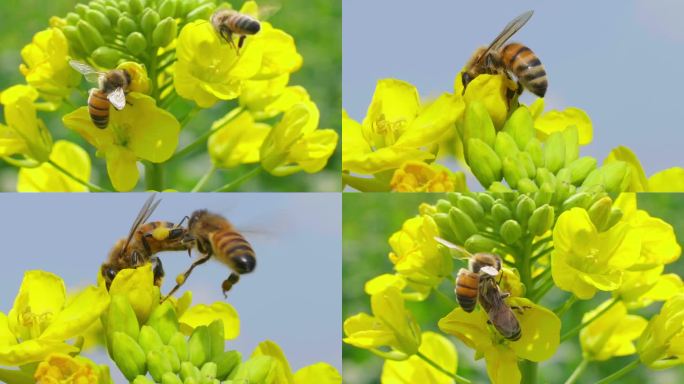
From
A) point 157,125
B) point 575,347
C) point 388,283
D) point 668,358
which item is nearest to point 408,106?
point 388,283

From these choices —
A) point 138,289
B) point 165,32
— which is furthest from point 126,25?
point 138,289

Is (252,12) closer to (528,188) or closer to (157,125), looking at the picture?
(157,125)

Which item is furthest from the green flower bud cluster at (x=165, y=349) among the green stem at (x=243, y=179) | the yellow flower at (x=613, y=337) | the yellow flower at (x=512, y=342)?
the yellow flower at (x=613, y=337)

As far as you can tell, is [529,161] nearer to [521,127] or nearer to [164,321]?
[521,127]

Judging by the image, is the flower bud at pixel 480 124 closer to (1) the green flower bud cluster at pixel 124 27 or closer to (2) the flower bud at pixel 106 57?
(1) the green flower bud cluster at pixel 124 27

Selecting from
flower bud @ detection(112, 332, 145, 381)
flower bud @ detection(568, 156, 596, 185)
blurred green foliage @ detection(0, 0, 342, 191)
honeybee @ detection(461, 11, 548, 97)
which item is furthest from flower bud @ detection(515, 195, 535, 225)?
blurred green foliage @ detection(0, 0, 342, 191)
